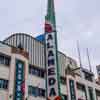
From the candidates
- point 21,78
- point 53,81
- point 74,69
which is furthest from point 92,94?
point 53,81

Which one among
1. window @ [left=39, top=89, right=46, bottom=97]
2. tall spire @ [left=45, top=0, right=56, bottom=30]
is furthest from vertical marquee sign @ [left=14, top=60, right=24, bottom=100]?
tall spire @ [left=45, top=0, right=56, bottom=30]

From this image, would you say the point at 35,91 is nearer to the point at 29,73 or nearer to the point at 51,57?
the point at 29,73

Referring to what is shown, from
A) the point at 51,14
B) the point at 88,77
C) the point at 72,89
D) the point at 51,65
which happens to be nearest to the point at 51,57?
the point at 51,65

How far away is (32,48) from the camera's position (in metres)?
41.1

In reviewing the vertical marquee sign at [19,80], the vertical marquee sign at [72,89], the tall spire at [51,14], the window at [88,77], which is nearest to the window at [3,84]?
the vertical marquee sign at [19,80]

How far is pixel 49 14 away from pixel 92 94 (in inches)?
1079

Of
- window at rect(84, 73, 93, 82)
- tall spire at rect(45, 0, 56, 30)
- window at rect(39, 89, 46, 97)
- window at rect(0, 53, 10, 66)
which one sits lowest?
window at rect(39, 89, 46, 97)

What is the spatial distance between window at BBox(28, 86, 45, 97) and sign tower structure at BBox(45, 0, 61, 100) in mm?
9263

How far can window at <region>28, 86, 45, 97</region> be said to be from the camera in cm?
3805

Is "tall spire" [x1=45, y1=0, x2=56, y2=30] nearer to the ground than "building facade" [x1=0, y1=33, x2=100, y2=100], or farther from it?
farther from it

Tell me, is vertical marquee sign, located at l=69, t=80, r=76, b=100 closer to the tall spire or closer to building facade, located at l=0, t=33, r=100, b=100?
building facade, located at l=0, t=33, r=100, b=100

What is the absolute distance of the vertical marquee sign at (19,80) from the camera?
34.4 m

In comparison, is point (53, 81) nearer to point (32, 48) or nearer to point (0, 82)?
point (0, 82)

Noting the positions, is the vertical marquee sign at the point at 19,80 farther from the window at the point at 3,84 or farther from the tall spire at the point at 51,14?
the tall spire at the point at 51,14
